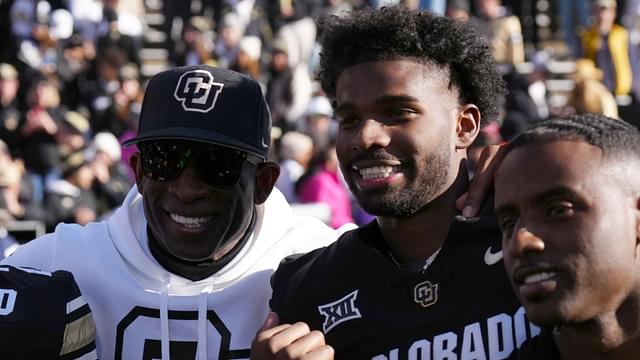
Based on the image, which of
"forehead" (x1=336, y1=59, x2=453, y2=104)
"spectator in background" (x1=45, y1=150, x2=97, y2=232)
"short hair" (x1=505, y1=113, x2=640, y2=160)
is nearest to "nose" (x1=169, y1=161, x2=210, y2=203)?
"forehead" (x1=336, y1=59, x2=453, y2=104)

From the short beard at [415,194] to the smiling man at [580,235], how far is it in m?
0.75

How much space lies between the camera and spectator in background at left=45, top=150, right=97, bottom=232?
9.96 m

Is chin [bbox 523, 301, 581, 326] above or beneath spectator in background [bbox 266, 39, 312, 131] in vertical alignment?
above

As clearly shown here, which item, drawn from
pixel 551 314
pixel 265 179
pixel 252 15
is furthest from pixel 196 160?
pixel 252 15

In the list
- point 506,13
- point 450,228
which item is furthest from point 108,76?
point 450,228

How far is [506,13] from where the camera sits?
15.3 metres

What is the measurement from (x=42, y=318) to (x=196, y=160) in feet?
2.77

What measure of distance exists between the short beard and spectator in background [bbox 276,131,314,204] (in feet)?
19.7

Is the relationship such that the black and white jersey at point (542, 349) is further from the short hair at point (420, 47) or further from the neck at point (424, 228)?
the short hair at point (420, 47)

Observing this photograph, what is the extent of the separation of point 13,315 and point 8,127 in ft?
31.3

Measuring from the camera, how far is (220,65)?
13812 mm

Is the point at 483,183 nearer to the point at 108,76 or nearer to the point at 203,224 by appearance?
the point at 203,224

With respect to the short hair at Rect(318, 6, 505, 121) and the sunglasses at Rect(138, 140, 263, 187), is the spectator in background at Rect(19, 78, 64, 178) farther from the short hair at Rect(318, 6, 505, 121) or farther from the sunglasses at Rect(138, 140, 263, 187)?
the short hair at Rect(318, 6, 505, 121)

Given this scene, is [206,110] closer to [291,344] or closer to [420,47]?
[420,47]
